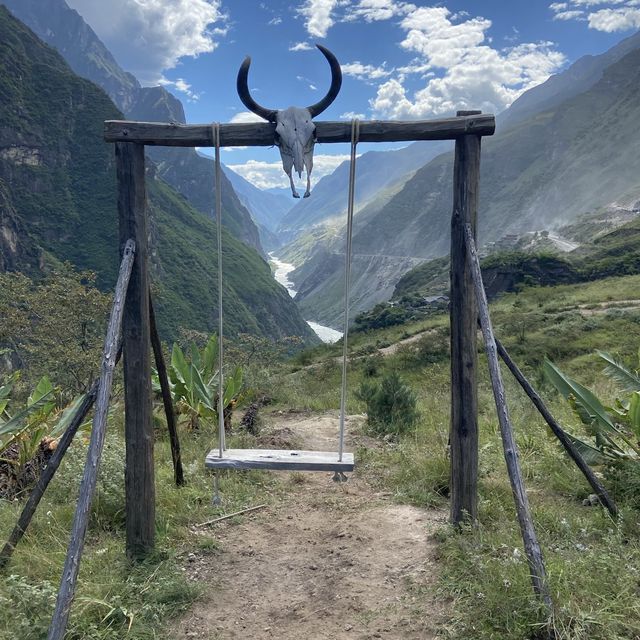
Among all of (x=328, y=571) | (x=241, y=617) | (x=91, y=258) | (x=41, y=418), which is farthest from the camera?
(x=91, y=258)

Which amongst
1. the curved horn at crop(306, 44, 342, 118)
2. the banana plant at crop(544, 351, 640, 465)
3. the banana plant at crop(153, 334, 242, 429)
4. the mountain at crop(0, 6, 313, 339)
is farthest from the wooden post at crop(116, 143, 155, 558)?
the mountain at crop(0, 6, 313, 339)

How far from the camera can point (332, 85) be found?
11.5 ft

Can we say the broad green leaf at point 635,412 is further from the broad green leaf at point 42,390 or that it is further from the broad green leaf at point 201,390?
the broad green leaf at point 42,390

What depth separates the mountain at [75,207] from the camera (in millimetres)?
71375

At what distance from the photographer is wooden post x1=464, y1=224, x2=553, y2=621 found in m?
2.75

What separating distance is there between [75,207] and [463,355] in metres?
90.0

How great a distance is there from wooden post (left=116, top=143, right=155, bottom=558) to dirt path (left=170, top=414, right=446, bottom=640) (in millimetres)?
475

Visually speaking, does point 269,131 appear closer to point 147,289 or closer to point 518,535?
point 147,289

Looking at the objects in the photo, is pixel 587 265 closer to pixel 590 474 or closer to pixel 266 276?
pixel 590 474

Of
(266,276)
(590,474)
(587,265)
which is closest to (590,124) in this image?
(266,276)

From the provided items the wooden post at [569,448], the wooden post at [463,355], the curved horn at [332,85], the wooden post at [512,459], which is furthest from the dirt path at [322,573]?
the curved horn at [332,85]

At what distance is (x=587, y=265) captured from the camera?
1657 inches

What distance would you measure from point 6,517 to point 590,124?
459 feet

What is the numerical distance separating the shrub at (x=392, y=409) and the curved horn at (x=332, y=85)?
466 centimetres
